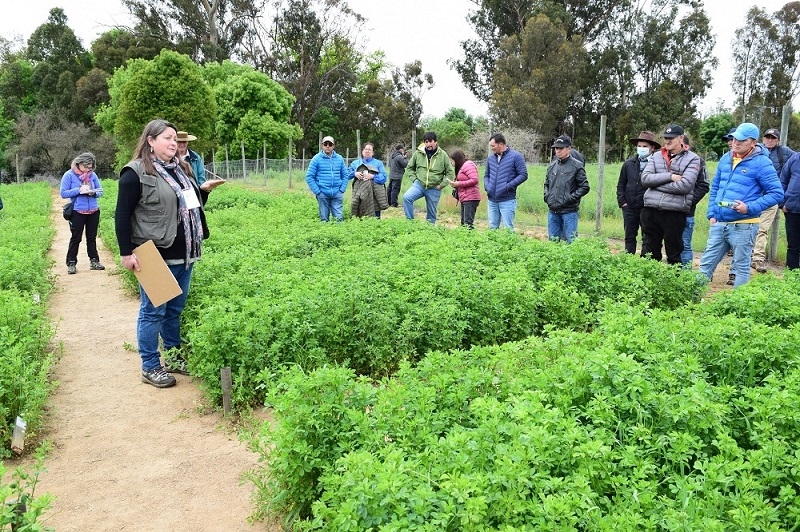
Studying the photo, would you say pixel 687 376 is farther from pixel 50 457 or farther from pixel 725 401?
pixel 50 457

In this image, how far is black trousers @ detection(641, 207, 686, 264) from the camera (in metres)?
7.46

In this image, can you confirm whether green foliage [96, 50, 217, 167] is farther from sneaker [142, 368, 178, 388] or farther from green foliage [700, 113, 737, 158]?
green foliage [700, 113, 737, 158]

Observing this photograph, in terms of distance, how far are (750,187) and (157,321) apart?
6.00 m

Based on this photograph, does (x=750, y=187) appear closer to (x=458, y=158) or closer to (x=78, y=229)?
(x=458, y=158)

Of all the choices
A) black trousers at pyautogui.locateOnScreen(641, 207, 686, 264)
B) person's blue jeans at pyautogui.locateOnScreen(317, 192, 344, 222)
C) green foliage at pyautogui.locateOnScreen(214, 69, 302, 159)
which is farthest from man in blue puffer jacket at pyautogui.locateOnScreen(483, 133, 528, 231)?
green foliage at pyautogui.locateOnScreen(214, 69, 302, 159)

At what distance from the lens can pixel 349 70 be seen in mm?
49500

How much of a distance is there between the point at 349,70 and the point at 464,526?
164ft

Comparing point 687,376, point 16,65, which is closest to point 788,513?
point 687,376

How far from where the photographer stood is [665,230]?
297 inches

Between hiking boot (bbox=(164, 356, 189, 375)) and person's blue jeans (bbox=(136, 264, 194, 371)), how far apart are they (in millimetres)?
142

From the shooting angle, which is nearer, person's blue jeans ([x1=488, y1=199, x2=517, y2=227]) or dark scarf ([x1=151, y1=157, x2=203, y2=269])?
dark scarf ([x1=151, y1=157, x2=203, y2=269])

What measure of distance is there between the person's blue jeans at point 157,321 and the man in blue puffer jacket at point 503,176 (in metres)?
5.52

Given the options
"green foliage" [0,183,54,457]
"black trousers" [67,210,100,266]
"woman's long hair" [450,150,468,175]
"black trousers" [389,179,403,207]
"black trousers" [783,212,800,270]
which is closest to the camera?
"green foliage" [0,183,54,457]

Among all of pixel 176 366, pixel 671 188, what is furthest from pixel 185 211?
pixel 671 188
